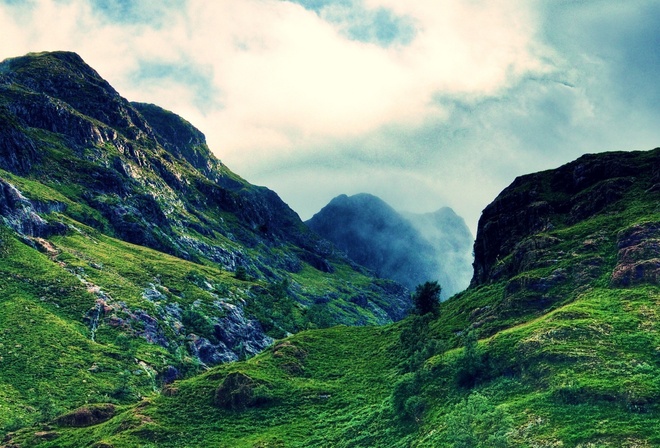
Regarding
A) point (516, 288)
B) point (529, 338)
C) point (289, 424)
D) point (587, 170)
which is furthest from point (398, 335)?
point (587, 170)

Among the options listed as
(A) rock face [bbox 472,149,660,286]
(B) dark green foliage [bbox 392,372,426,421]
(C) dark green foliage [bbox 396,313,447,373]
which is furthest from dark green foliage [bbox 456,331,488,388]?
(A) rock face [bbox 472,149,660,286]

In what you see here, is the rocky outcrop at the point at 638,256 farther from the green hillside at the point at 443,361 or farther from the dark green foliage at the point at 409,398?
the dark green foliage at the point at 409,398

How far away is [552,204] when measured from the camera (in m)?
171

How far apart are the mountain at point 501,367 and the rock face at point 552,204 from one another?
0.60m

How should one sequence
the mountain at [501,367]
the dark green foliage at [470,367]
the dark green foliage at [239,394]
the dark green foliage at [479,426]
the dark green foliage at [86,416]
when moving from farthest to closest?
the dark green foliage at [239,394] → the dark green foliage at [86,416] → the dark green foliage at [470,367] → the mountain at [501,367] → the dark green foliage at [479,426]

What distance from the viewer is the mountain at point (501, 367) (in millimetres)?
78625

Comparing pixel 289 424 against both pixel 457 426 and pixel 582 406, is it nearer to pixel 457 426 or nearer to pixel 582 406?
pixel 457 426

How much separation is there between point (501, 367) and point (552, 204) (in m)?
89.7

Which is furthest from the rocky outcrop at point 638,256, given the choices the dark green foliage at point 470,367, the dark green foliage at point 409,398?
the dark green foliage at point 409,398

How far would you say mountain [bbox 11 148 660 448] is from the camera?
258 ft

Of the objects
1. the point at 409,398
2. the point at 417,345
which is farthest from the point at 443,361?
the point at 417,345

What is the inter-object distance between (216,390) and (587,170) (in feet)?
439

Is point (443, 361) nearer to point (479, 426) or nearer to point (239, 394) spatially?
point (479, 426)

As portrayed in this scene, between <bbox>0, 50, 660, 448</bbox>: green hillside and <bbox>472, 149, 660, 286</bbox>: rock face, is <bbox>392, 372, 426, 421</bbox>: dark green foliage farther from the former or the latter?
<bbox>472, 149, 660, 286</bbox>: rock face
